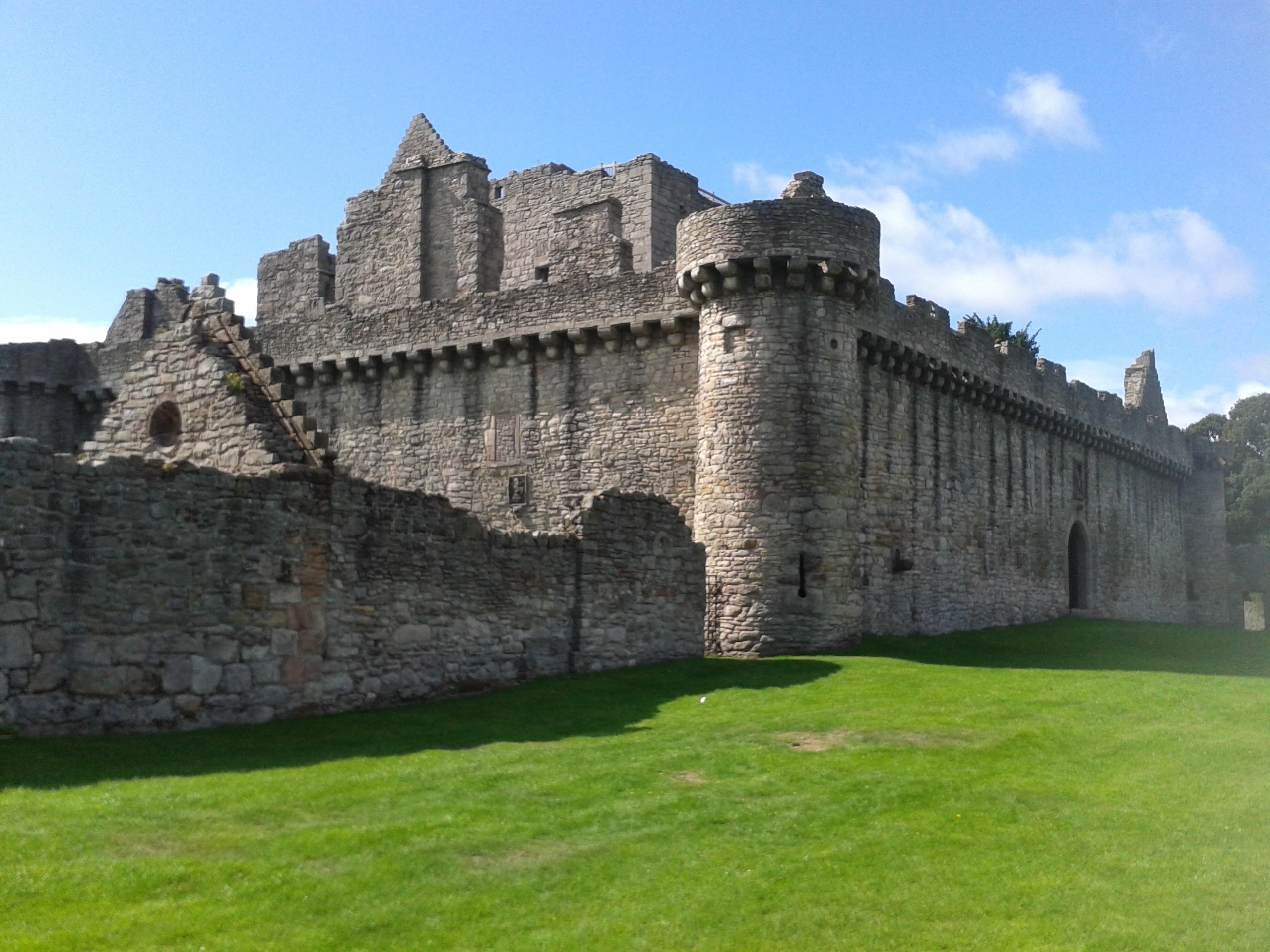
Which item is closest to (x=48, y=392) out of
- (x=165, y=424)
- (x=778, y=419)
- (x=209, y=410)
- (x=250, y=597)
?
(x=165, y=424)

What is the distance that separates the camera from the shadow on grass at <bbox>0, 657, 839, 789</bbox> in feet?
34.2

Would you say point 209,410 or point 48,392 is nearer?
point 209,410

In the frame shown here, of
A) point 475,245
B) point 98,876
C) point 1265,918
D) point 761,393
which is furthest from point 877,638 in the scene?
point 98,876

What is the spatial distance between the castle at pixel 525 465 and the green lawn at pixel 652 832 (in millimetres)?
1284

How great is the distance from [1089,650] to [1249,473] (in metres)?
49.5

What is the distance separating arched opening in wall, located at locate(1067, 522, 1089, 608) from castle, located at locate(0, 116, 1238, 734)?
8 cm

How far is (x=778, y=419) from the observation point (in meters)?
21.3

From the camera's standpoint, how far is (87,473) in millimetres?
11812

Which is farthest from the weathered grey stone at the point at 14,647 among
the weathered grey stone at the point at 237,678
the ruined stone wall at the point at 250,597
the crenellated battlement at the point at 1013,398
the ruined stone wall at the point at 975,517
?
the crenellated battlement at the point at 1013,398

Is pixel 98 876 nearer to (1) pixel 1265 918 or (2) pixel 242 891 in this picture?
(2) pixel 242 891

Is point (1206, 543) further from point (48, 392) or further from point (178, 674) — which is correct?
point (178, 674)

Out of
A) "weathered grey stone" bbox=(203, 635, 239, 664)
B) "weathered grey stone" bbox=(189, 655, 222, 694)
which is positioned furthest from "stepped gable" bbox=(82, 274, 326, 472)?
"weathered grey stone" bbox=(189, 655, 222, 694)

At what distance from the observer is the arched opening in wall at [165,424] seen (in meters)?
16.2

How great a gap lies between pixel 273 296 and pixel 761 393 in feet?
52.6
